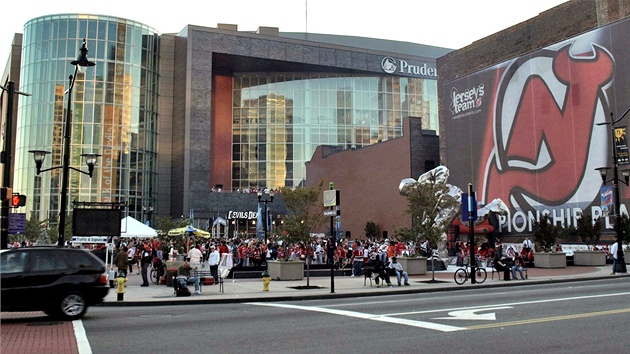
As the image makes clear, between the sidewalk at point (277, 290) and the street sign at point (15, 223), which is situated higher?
the street sign at point (15, 223)

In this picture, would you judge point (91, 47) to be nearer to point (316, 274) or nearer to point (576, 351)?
point (316, 274)

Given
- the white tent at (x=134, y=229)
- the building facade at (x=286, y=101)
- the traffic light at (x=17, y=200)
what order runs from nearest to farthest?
the traffic light at (x=17, y=200)
the white tent at (x=134, y=229)
the building facade at (x=286, y=101)

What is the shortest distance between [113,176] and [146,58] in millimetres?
15633

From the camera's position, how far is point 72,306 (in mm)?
12711

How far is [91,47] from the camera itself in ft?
224

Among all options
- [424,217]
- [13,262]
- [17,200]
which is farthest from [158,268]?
[13,262]

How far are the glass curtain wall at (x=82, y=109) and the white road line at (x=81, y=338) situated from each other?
56.2 meters

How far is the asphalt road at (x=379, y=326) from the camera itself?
30.1ft

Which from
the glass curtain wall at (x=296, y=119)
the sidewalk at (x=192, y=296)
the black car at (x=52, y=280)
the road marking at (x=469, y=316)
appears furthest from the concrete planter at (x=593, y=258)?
the glass curtain wall at (x=296, y=119)

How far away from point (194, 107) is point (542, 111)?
4148 centimetres

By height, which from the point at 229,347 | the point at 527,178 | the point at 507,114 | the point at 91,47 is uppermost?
the point at 91,47

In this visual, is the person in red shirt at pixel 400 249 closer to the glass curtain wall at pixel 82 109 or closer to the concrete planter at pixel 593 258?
the concrete planter at pixel 593 258

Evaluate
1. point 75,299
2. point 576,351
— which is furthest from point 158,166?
point 576,351

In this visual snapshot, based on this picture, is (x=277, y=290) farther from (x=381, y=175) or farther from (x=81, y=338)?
(x=381, y=175)
